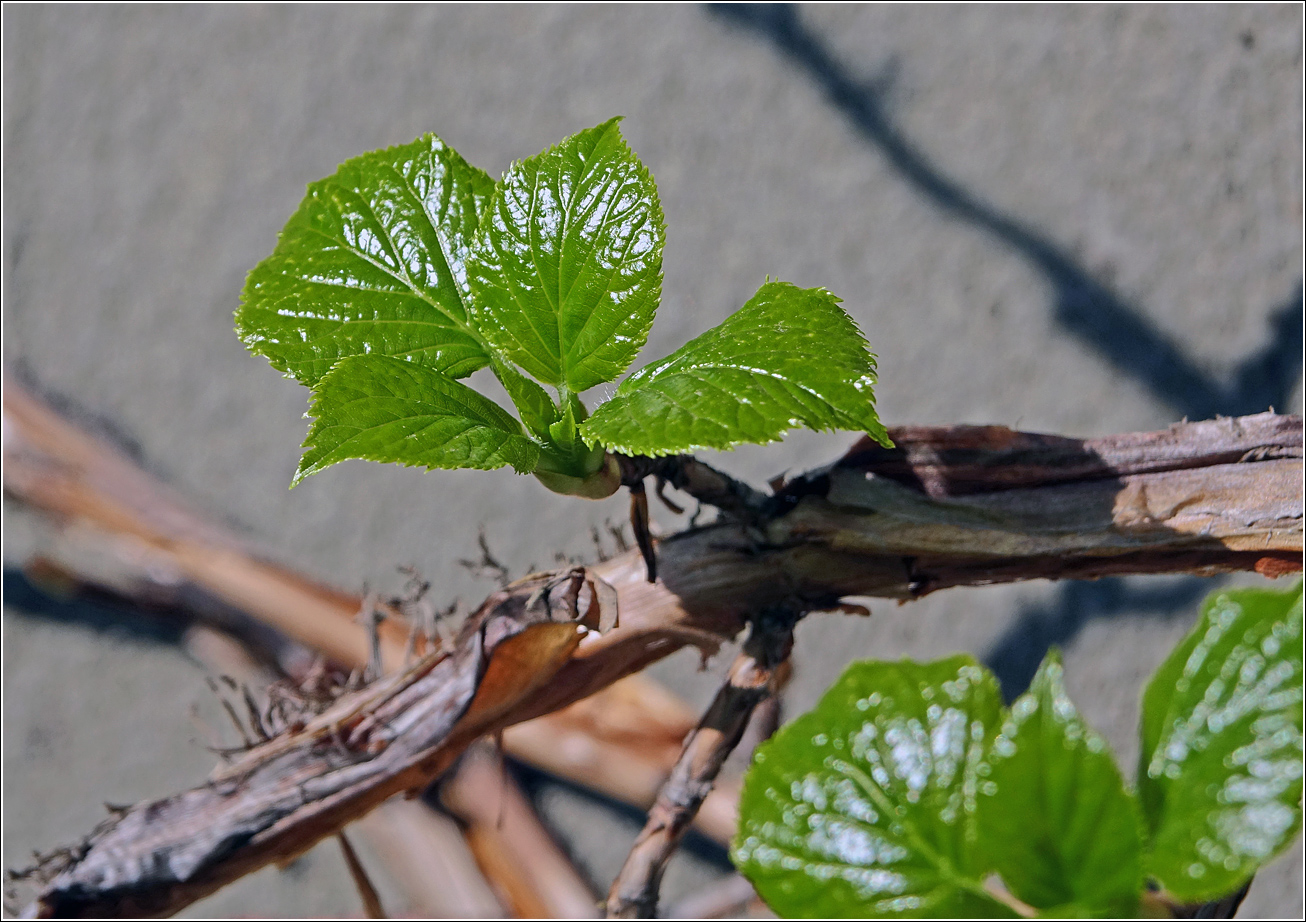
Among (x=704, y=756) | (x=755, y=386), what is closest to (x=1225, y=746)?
(x=755, y=386)

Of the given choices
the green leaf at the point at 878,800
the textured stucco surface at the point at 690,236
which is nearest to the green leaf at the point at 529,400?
the green leaf at the point at 878,800

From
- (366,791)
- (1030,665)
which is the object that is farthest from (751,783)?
(1030,665)

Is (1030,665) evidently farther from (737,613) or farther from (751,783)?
(751,783)

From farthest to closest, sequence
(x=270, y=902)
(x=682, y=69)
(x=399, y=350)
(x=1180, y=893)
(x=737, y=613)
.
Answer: (x=682, y=69) < (x=270, y=902) < (x=737, y=613) < (x=399, y=350) < (x=1180, y=893)

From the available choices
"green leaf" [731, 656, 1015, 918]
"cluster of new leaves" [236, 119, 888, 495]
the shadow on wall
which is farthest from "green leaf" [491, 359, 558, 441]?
the shadow on wall

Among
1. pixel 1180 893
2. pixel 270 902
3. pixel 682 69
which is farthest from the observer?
pixel 682 69

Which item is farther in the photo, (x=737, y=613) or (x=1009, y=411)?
(x=1009, y=411)
